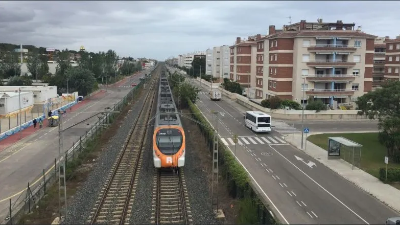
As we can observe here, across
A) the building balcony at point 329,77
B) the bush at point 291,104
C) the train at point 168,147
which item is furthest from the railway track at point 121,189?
the building balcony at point 329,77

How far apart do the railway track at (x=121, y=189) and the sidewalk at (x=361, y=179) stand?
1313cm

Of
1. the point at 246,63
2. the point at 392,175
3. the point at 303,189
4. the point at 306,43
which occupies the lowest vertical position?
the point at 303,189

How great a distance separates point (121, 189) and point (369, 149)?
2172cm

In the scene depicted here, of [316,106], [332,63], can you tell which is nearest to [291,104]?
[316,106]

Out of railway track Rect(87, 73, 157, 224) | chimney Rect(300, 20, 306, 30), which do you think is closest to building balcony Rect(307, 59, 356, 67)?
chimney Rect(300, 20, 306, 30)

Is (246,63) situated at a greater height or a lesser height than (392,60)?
lesser

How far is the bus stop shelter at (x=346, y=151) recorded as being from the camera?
26781 millimetres

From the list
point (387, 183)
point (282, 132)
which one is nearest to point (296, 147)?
point (282, 132)

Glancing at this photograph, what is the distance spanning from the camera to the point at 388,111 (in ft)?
98.7

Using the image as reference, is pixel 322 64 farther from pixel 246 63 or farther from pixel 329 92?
pixel 246 63

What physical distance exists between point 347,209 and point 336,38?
3986 cm

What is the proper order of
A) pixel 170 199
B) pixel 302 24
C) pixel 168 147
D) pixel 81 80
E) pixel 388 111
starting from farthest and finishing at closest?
pixel 81 80, pixel 302 24, pixel 388 111, pixel 168 147, pixel 170 199

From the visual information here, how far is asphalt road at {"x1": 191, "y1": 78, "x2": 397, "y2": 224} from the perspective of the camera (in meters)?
17.6

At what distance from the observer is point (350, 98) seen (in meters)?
55.8
